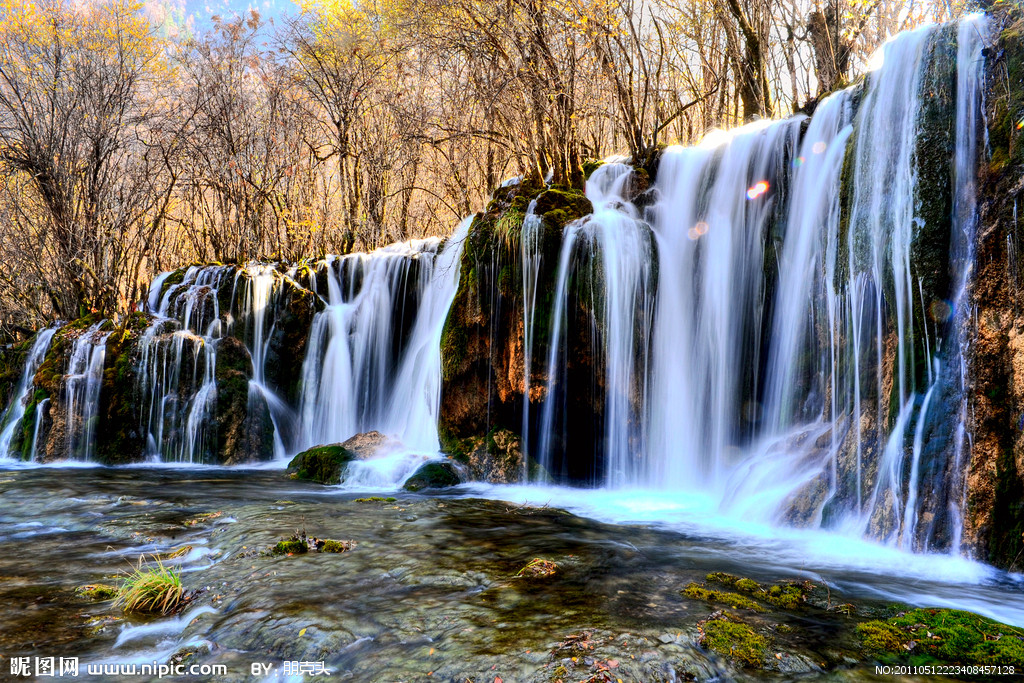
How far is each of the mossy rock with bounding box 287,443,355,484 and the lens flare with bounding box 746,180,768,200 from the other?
7.67 meters

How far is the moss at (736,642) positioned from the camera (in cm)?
326

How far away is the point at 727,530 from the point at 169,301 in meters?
14.4

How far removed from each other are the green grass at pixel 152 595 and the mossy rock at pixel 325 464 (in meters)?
5.64

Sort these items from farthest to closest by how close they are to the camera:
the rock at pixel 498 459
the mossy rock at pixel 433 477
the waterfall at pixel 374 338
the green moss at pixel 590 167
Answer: the waterfall at pixel 374 338, the green moss at pixel 590 167, the rock at pixel 498 459, the mossy rock at pixel 433 477

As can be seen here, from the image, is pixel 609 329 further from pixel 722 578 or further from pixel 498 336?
pixel 722 578

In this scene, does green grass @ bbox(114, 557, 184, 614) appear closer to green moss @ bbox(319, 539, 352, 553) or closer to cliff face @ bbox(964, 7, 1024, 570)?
green moss @ bbox(319, 539, 352, 553)

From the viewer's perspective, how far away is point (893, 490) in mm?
5863

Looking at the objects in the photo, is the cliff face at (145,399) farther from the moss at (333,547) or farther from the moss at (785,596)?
the moss at (785,596)

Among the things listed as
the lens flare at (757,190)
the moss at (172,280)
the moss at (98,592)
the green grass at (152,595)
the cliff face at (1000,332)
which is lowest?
the moss at (98,592)

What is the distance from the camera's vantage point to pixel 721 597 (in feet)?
14.0

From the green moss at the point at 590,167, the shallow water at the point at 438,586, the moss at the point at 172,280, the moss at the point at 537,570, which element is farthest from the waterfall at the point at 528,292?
the moss at the point at 172,280

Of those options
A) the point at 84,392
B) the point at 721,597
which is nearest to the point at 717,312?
the point at 721,597

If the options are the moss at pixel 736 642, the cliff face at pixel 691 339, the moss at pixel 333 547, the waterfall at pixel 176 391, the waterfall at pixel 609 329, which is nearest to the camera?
the moss at pixel 736 642

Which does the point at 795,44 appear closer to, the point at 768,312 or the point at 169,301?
the point at 768,312
